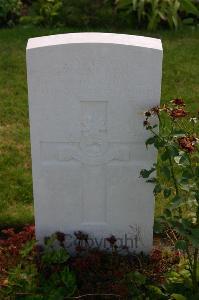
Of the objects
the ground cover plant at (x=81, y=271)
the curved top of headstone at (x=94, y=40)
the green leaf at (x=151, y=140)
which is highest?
the curved top of headstone at (x=94, y=40)

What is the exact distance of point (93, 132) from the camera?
3.32 meters

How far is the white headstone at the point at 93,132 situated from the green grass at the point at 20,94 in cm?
68

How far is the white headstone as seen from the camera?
3.13 m

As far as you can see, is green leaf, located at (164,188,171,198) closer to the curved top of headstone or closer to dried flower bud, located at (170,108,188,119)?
dried flower bud, located at (170,108,188,119)

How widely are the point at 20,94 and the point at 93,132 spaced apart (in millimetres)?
2824

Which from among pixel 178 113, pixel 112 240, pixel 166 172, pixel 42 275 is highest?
pixel 178 113

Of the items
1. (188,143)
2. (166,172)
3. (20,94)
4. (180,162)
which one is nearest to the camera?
(188,143)

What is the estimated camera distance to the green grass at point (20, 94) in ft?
14.4

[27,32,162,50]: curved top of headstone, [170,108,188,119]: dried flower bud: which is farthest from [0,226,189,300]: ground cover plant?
[27,32,162,50]: curved top of headstone

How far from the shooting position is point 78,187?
3.50 meters

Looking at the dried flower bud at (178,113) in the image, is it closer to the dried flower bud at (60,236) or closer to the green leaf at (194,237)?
the green leaf at (194,237)

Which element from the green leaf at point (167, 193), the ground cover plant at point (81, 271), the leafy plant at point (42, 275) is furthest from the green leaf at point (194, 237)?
the leafy plant at point (42, 275)

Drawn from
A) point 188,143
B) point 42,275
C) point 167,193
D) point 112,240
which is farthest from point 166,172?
point 42,275

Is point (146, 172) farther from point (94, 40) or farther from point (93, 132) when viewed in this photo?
point (94, 40)
